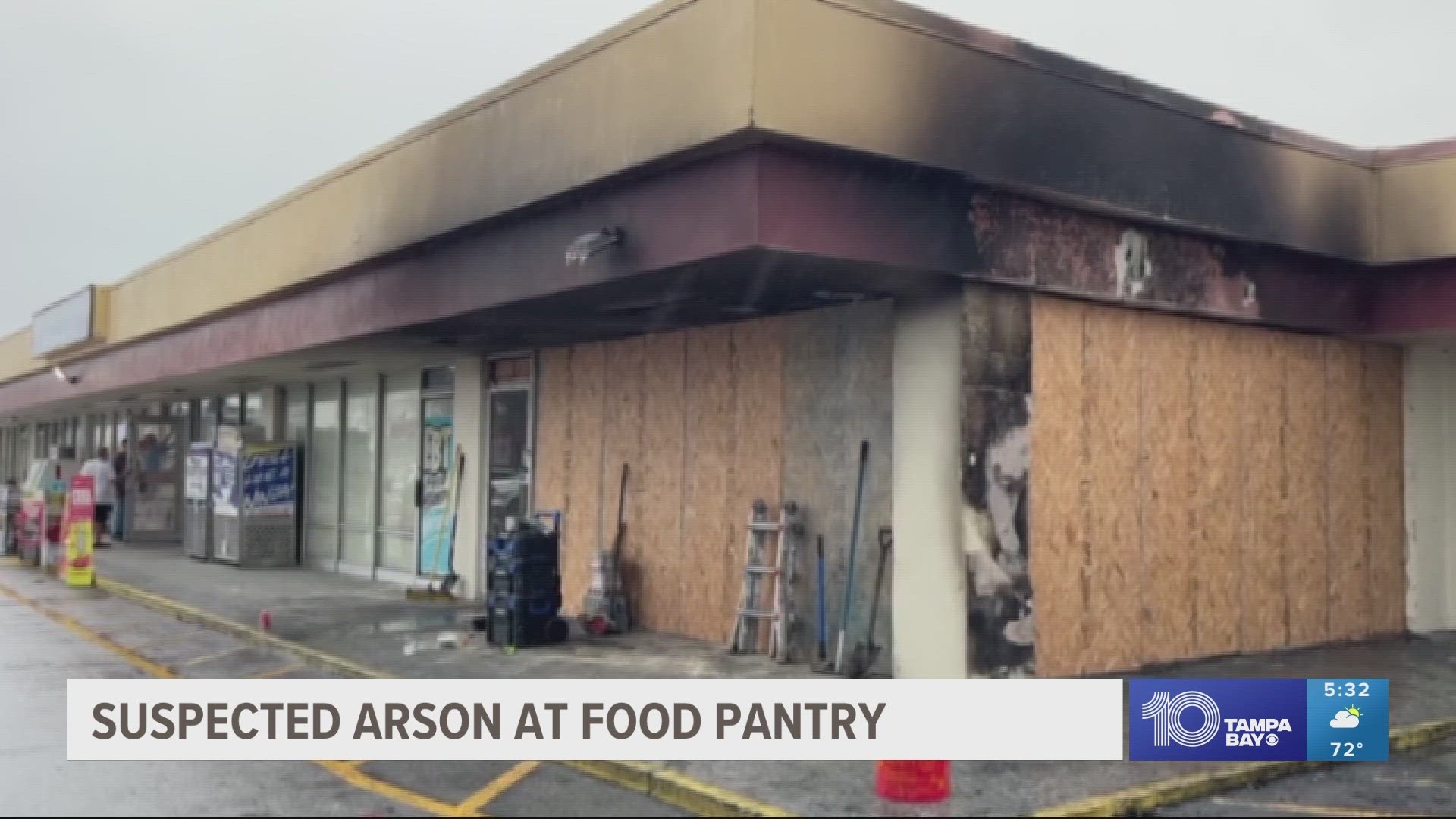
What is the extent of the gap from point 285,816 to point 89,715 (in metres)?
3.05

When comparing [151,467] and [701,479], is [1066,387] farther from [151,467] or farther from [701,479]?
[151,467]

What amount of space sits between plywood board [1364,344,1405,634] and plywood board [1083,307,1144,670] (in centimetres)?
408

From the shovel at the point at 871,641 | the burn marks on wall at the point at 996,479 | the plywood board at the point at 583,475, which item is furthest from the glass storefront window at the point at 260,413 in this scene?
the burn marks on wall at the point at 996,479

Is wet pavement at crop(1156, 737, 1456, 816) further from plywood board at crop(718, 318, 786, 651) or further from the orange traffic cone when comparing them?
plywood board at crop(718, 318, 786, 651)

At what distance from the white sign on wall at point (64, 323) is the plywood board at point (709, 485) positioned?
51.3 ft

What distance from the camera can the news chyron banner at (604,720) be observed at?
812cm

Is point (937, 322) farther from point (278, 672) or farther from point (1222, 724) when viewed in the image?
point (278, 672)

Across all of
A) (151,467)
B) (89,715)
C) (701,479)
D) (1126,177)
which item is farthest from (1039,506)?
(151,467)

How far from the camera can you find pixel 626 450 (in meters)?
13.3

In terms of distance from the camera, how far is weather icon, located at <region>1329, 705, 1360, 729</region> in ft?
27.2

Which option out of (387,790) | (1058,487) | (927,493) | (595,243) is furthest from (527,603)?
(1058,487)

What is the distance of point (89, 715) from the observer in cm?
885

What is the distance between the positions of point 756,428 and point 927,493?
2331 millimetres

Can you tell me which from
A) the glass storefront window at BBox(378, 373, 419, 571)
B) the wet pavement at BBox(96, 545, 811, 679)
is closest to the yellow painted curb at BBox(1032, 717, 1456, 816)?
the wet pavement at BBox(96, 545, 811, 679)
